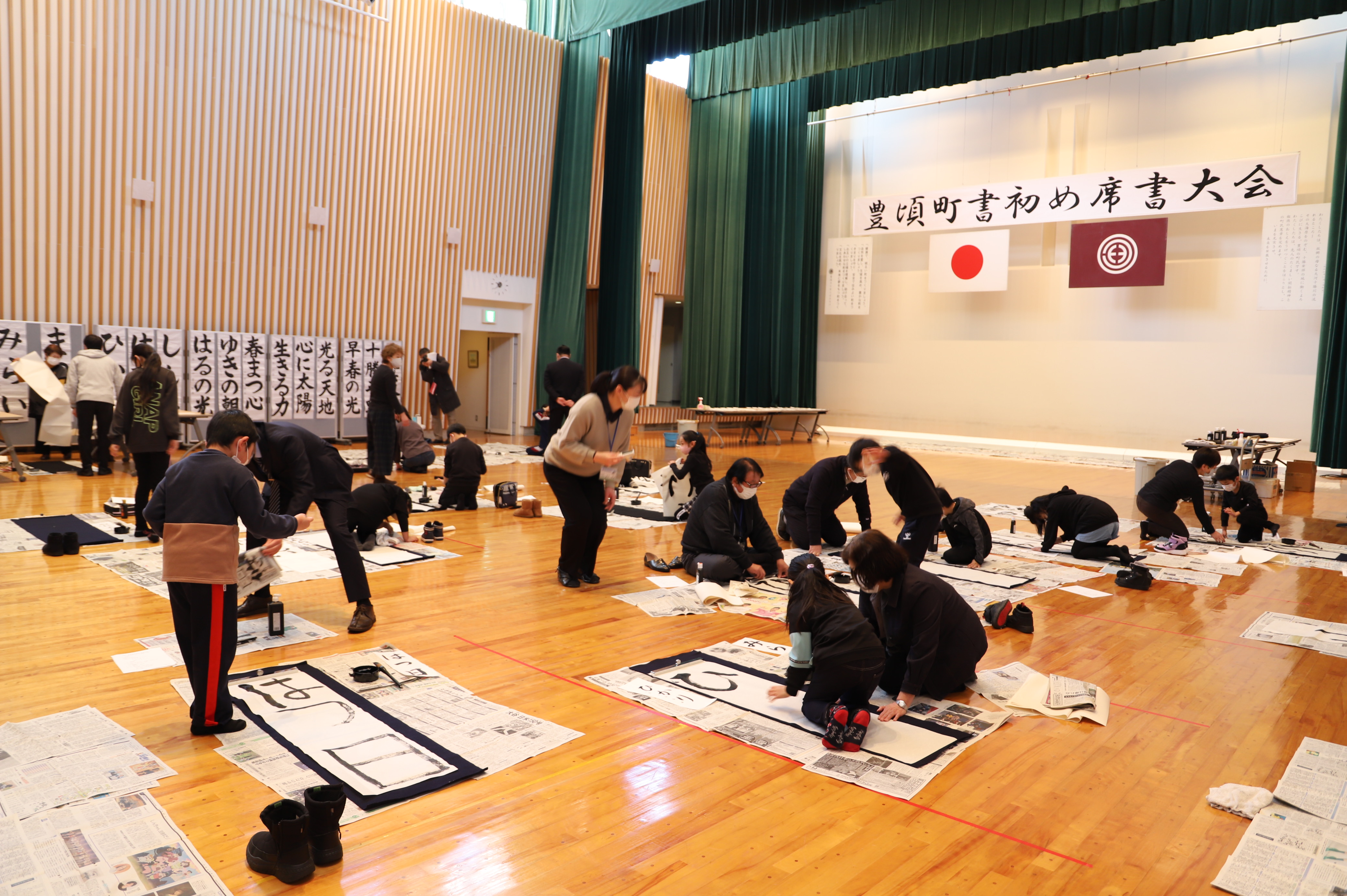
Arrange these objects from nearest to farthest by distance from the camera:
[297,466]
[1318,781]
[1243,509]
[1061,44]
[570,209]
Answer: [1318,781]
[297,466]
[1243,509]
[1061,44]
[570,209]

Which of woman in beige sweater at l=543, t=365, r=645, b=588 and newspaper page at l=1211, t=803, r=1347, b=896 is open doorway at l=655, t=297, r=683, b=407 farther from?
newspaper page at l=1211, t=803, r=1347, b=896

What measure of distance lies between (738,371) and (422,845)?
1689 centimetres

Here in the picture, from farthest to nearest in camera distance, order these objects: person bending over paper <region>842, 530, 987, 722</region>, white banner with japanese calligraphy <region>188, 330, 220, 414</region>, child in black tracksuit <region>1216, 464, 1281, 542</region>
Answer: white banner with japanese calligraphy <region>188, 330, 220, 414</region>
child in black tracksuit <region>1216, 464, 1281, 542</region>
person bending over paper <region>842, 530, 987, 722</region>

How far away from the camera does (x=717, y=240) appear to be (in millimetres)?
18719

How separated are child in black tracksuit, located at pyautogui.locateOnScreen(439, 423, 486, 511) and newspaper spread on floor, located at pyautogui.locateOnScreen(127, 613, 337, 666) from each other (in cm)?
356

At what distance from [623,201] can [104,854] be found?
1419 centimetres

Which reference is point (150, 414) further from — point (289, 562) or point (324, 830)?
point (324, 830)

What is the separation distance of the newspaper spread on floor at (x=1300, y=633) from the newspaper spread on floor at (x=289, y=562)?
5.09 m

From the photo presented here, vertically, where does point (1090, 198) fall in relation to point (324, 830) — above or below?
above

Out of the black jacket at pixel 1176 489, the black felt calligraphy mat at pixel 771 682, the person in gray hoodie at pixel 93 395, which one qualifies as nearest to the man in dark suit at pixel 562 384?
the person in gray hoodie at pixel 93 395

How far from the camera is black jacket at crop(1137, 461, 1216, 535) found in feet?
24.6

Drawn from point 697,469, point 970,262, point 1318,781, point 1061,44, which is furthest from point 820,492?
point 1061,44

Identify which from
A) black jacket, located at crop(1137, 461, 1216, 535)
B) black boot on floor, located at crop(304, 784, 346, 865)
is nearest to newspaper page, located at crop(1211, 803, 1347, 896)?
black boot on floor, located at crop(304, 784, 346, 865)

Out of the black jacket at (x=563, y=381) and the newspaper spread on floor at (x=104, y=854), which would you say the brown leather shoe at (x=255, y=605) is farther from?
the black jacket at (x=563, y=381)
